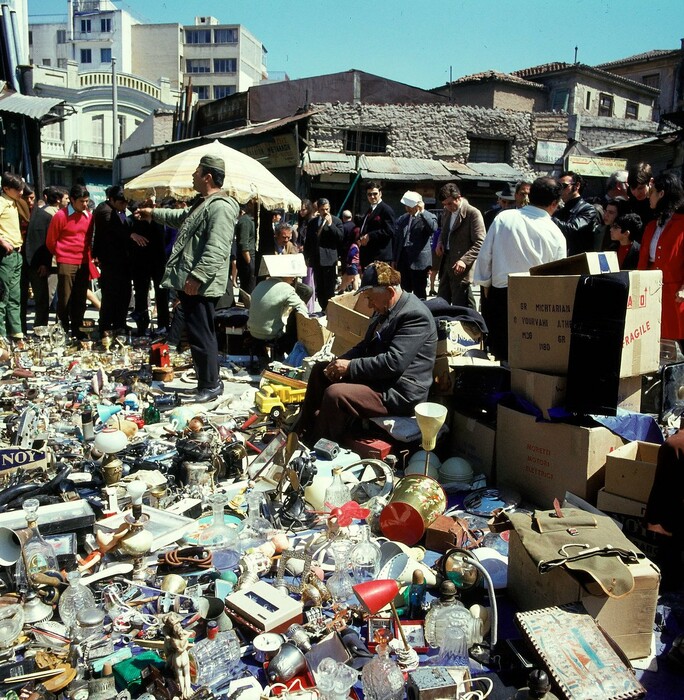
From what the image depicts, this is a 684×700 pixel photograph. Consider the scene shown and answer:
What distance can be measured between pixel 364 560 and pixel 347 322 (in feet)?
9.96

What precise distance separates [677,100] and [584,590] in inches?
1469

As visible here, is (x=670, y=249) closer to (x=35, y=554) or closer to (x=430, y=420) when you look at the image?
(x=430, y=420)

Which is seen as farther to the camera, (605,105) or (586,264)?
(605,105)

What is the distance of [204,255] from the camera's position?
5469 millimetres

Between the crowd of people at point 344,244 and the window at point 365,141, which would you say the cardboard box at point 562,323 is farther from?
the window at point 365,141

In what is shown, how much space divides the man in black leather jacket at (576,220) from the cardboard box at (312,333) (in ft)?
8.67

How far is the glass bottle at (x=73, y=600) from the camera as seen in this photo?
9.17 ft

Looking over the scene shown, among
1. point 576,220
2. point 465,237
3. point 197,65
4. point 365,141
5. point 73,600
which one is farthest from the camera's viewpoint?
point 197,65

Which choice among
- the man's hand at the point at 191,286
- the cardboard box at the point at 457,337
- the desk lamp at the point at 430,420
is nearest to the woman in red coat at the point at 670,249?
the cardboard box at the point at 457,337

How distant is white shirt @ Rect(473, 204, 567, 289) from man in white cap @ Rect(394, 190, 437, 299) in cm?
291

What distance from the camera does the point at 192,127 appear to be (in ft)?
83.7

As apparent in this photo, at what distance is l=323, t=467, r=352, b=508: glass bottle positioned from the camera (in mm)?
3733

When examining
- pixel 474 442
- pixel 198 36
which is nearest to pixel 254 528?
pixel 474 442

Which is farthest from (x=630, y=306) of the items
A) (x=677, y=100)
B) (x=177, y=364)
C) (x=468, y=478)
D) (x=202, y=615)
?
(x=677, y=100)
